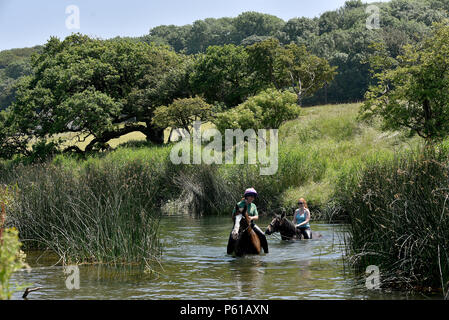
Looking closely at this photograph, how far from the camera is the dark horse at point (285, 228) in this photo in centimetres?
1501

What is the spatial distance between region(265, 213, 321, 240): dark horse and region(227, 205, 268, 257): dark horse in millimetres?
1369

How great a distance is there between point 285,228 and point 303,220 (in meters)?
0.89

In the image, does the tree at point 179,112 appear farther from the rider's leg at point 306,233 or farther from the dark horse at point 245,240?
the dark horse at point 245,240

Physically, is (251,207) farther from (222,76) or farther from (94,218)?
(222,76)

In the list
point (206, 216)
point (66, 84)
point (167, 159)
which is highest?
point (66, 84)

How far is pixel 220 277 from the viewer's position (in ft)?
36.5

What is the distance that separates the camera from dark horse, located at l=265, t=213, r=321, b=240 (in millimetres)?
15008

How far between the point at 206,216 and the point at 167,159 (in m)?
5.19

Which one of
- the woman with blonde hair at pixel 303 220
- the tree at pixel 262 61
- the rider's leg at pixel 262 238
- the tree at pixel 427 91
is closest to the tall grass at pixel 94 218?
the rider's leg at pixel 262 238

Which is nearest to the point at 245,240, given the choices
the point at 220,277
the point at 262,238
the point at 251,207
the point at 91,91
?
the point at 262,238

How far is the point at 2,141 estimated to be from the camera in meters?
40.3

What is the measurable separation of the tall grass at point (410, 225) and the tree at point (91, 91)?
105 feet
